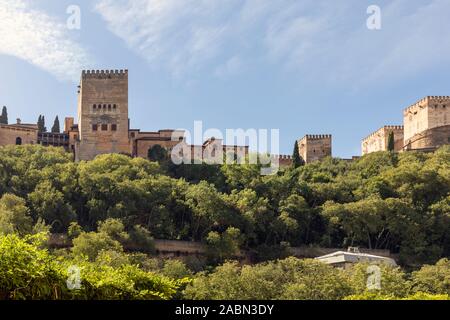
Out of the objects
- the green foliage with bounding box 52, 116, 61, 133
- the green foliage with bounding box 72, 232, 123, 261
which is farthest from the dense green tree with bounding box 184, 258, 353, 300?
the green foliage with bounding box 52, 116, 61, 133

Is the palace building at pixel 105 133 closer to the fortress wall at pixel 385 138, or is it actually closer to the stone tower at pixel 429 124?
the fortress wall at pixel 385 138

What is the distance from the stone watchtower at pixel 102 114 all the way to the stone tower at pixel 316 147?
2019cm

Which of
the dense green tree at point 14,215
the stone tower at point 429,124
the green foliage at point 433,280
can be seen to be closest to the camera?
the green foliage at point 433,280

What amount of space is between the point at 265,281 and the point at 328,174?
3170cm

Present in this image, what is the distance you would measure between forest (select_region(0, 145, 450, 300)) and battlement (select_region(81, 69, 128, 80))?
12400 mm

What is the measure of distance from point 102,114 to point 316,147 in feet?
77.5

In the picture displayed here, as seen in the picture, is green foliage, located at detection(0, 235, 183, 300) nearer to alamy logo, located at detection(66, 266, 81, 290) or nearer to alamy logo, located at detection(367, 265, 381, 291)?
alamy logo, located at detection(66, 266, 81, 290)

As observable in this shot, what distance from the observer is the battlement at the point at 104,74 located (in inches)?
3386

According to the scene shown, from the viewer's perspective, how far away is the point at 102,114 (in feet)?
276

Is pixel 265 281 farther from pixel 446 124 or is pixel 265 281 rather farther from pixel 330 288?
pixel 446 124

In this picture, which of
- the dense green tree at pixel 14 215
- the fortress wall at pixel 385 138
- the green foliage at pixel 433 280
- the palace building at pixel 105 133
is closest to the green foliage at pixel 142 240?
the dense green tree at pixel 14 215

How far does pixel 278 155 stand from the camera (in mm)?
88562
